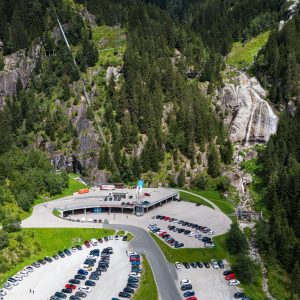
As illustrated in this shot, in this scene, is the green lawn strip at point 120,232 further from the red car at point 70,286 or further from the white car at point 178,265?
the red car at point 70,286

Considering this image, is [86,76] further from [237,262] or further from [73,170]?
[237,262]

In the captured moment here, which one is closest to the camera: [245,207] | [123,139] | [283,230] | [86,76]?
[283,230]

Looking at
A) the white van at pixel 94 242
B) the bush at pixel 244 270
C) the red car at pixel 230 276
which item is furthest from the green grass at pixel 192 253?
the white van at pixel 94 242

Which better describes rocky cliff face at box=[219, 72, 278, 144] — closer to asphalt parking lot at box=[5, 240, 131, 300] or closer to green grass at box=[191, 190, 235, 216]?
green grass at box=[191, 190, 235, 216]

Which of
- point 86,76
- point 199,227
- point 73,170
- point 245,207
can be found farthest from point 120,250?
point 86,76

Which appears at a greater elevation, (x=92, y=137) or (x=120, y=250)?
(x=92, y=137)

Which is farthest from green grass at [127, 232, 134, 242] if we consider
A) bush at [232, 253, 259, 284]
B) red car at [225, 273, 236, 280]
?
red car at [225, 273, 236, 280]
